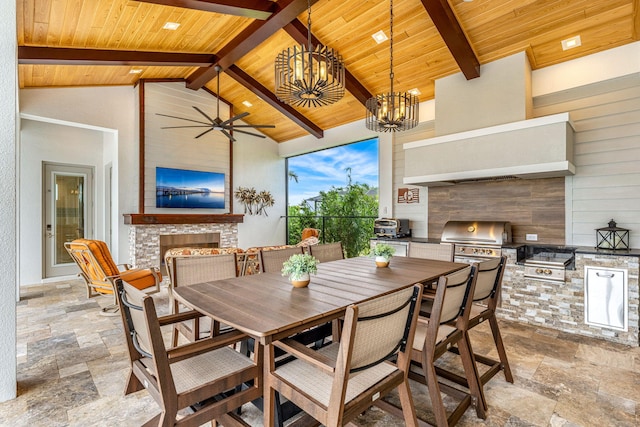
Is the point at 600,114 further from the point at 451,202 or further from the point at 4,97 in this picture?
the point at 4,97

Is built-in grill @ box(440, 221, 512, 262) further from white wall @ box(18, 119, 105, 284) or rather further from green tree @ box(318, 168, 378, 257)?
white wall @ box(18, 119, 105, 284)

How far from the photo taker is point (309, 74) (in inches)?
107

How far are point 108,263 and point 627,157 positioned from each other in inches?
260

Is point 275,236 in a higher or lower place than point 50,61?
lower

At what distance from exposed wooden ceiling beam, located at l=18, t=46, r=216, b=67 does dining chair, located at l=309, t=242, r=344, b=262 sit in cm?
408

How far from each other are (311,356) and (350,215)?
6.23 meters

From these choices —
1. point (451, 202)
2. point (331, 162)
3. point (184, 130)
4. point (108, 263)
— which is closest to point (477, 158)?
point (451, 202)

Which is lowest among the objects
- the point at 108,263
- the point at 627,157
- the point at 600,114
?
the point at 108,263

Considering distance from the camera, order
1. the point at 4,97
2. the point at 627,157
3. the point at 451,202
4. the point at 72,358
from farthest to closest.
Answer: the point at 451,202 → the point at 627,157 → the point at 72,358 → the point at 4,97

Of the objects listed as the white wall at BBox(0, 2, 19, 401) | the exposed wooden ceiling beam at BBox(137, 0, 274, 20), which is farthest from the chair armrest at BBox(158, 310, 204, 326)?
the exposed wooden ceiling beam at BBox(137, 0, 274, 20)

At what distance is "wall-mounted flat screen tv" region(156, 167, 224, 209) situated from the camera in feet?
21.4

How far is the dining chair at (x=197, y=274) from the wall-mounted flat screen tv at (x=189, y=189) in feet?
14.6

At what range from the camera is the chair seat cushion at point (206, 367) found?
157 centimetres

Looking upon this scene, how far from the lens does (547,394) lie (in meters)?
2.34
